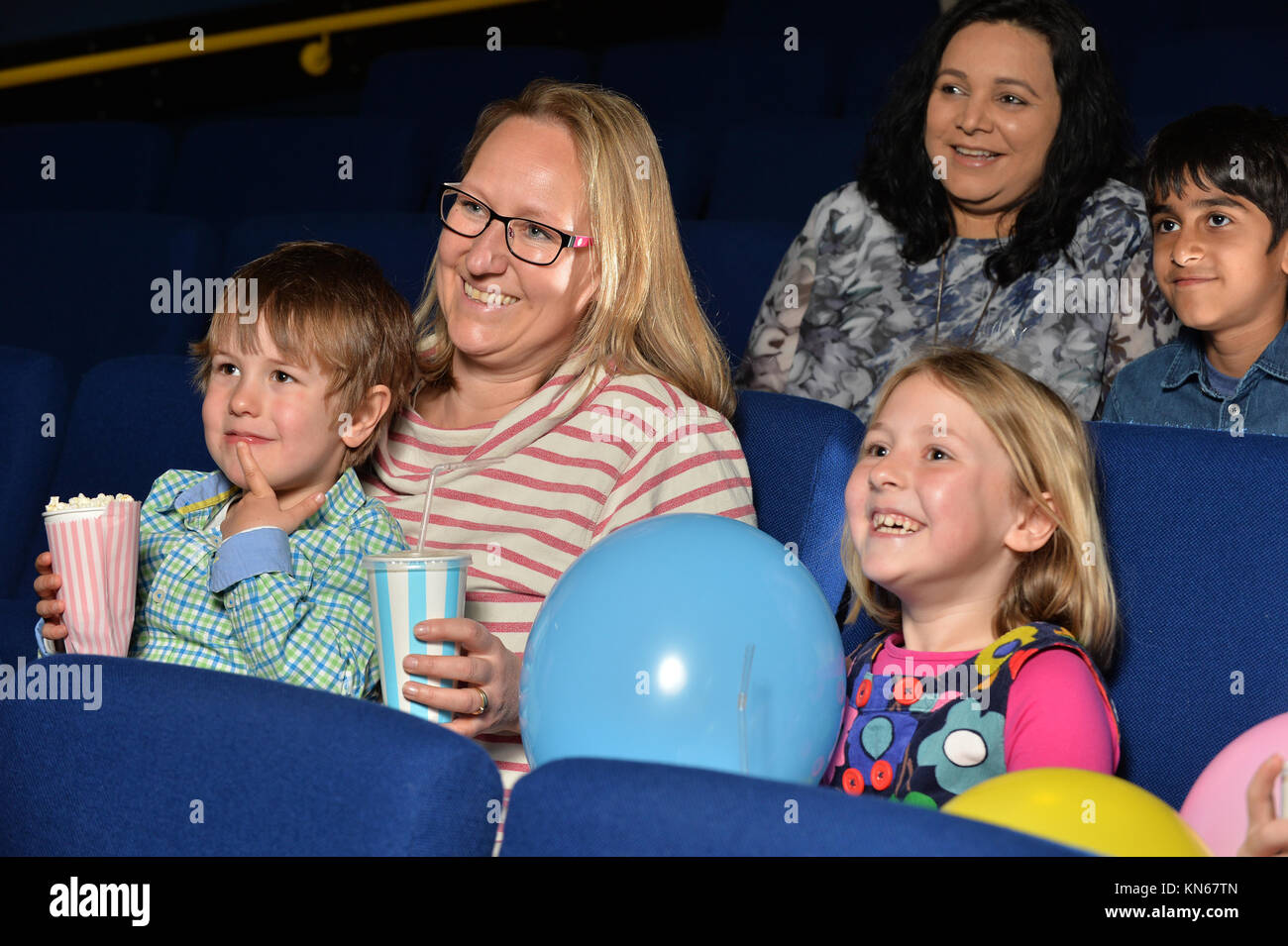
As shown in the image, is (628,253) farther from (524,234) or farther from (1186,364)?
(1186,364)

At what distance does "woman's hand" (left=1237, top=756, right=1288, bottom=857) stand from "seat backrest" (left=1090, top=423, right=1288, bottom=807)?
234mm

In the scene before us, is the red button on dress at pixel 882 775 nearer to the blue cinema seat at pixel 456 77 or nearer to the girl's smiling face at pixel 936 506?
the girl's smiling face at pixel 936 506

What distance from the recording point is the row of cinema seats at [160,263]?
2223 millimetres

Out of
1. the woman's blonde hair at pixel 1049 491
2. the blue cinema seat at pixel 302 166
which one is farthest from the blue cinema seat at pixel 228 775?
the blue cinema seat at pixel 302 166

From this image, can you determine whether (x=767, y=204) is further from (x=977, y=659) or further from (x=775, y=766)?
(x=775, y=766)

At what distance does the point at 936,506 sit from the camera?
1.15m

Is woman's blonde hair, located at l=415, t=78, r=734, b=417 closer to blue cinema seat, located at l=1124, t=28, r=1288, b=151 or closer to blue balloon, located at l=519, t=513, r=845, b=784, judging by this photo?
blue balloon, located at l=519, t=513, r=845, b=784

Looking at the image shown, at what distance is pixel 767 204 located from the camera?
281cm

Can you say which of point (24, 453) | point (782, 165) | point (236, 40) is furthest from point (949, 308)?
point (236, 40)

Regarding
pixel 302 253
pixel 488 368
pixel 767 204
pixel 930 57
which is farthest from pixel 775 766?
pixel 767 204

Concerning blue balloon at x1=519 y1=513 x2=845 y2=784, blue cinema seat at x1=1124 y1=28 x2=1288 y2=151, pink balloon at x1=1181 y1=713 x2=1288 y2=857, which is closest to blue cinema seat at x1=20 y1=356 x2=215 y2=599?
blue balloon at x1=519 y1=513 x2=845 y2=784

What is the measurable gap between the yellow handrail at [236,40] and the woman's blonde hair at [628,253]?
288 centimetres
